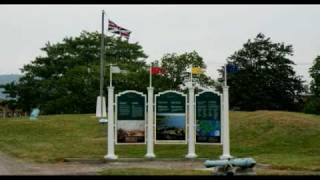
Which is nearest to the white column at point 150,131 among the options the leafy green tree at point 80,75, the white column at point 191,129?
the white column at point 191,129

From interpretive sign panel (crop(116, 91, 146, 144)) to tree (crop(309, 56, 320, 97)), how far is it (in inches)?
2144

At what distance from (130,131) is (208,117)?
96.3 inches

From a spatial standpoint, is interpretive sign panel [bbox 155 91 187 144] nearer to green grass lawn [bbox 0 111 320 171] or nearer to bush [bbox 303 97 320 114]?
green grass lawn [bbox 0 111 320 171]

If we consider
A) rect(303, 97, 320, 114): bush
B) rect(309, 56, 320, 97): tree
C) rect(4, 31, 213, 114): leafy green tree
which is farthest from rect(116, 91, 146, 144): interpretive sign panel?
rect(309, 56, 320, 97): tree

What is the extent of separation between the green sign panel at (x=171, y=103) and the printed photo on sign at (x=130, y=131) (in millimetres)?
780

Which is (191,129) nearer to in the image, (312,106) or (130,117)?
(130,117)

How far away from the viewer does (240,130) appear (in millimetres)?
27031

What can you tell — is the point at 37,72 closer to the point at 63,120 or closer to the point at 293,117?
the point at 63,120

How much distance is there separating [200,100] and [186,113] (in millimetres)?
604

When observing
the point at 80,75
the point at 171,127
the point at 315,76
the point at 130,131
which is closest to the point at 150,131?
the point at 130,131

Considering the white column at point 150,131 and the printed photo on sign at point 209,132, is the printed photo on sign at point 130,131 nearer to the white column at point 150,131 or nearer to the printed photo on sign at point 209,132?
the white column at point 150,131

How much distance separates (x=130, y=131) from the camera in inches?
781

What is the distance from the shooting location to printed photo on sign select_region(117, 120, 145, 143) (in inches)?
779
